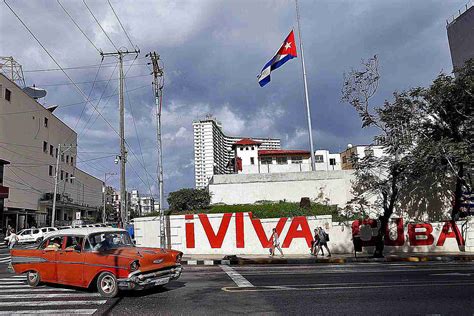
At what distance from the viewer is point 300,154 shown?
210ft

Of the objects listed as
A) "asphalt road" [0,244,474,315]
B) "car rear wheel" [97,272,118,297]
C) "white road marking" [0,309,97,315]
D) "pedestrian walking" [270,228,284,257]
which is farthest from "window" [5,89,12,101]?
"white road marking" [0,309,97,315]

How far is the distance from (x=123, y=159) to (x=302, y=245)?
13.5 metres

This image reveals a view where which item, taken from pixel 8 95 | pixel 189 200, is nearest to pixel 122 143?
pixel 189 200

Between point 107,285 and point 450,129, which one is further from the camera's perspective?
point 450,129

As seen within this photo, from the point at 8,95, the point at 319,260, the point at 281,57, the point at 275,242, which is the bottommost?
the point at 319,260

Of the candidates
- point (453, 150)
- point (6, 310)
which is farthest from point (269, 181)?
point (6, 310)

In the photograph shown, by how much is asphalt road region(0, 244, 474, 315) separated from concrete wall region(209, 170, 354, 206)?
18122 millimetres

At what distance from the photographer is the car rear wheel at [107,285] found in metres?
9.27

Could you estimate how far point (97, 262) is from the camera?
955 cm

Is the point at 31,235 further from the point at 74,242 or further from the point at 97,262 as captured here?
the point at 97,262

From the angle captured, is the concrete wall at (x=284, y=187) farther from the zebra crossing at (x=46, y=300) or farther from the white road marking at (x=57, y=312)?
the white road marking at (x=57, y=312)

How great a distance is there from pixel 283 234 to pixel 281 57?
13.8 meters

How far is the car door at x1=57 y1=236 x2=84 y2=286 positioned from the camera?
9844 millimetres

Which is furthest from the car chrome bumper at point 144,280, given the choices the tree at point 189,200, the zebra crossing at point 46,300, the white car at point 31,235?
the white car at point 31,235
